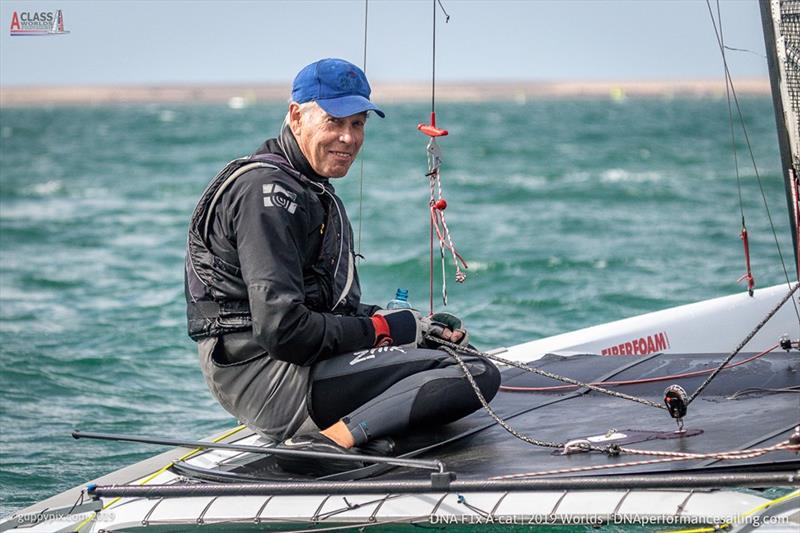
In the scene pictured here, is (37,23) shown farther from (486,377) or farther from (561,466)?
(561,466)

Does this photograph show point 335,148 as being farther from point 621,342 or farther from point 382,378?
point 621,342

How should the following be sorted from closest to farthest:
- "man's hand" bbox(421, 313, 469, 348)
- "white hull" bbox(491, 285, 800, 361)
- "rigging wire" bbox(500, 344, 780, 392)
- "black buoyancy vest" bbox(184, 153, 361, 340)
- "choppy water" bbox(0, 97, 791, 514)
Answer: "black buoyancy vest" bbox(184, 153, 361, 340) < "man's hand" bbox(421, 313, 469, 348) < "rigging wire" bbox(500, 344, 780, 392) < "white hull" bbox(491, 285, 800, 361) < "choppy water" bbox(0, 97, 791, 514)

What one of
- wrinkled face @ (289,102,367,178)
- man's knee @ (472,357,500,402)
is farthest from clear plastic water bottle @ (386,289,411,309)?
wrinkled face @ (289,102,367,178)

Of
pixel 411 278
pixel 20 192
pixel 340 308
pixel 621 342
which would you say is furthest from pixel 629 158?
pixel 340 308

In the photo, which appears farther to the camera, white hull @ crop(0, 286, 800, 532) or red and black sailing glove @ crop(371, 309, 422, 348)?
red and black sailing glove @ crop(371, 309, 422, 348)

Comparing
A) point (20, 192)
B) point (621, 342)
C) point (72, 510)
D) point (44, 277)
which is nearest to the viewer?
point (72, 510)

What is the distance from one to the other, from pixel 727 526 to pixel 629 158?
28.0 metres

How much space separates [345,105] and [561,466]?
129 cm

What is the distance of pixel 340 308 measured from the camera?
3732 millimetres

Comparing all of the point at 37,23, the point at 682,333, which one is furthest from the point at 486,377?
the point at 37,23

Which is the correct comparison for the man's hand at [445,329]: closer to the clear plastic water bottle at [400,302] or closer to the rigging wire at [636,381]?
the clear plastic water bottle at [400,302]

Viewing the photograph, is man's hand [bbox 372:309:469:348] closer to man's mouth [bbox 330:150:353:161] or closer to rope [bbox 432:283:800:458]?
rope [bbox 432:283:800:458]

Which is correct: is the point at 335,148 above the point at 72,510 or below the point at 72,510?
above

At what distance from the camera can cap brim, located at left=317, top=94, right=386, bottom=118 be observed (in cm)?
352
